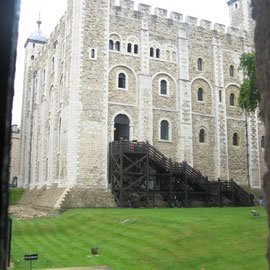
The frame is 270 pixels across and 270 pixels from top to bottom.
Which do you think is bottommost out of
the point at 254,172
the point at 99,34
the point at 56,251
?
the point at 56,251

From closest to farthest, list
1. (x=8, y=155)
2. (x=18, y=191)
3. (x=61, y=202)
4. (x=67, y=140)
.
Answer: (x=8, y=155) < (x=61, y=202) < (x=67, y=140) < (x=18, y=191)

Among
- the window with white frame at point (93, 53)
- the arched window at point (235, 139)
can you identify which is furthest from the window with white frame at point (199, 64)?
the window with white frame at point (93, 53)

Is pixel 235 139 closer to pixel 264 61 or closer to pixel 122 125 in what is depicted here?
pixel 122 125

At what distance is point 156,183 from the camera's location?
27.9 m

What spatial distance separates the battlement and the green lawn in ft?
60.6

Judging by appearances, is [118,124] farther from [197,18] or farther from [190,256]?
[190,256]

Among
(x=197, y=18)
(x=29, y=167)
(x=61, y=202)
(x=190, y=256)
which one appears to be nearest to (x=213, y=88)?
(x=197, y=18)

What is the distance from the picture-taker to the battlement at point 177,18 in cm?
2988

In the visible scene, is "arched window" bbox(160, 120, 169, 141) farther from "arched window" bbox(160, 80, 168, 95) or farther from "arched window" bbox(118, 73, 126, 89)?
"arched window" bbox(118, 73, 126, 89)

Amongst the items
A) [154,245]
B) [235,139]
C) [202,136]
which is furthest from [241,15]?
[154,245]

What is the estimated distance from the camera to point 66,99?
91.6 feet

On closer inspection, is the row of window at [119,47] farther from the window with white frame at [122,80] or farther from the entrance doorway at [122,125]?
the entrance doorway at [122,125]

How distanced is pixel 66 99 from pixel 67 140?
11.1ft

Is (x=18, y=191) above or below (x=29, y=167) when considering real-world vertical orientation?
below
